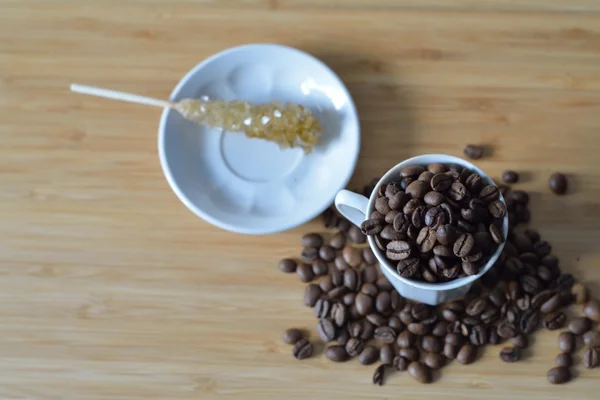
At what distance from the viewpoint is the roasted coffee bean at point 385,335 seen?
1208 millimetres

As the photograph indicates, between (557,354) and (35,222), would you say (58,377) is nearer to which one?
(35,222)

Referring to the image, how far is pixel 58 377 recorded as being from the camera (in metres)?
1.24

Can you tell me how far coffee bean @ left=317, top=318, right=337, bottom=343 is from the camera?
3.98ft

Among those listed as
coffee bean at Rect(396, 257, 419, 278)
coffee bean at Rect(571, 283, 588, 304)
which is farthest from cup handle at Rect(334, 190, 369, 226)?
coffee bean at Rect(571, 283, 588, 304)

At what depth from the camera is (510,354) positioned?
1183mm

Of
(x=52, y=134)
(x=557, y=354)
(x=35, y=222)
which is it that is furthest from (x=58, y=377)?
(x=557, y=354)

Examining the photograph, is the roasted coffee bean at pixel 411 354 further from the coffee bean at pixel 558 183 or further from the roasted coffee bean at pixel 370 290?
the coffee bean at pixel 558 183

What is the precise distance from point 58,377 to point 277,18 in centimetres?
88

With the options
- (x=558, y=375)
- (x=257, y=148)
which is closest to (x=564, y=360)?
(x=558, y=375)

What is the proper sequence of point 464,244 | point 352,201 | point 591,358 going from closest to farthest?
point 464,244
point 352,201
point 591,358

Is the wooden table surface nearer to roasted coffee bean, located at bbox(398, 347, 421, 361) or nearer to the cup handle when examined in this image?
roasted coffee bean, located at bbox(398, 347, 421, 361)

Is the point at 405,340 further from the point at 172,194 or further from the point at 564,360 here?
the point at 172,194

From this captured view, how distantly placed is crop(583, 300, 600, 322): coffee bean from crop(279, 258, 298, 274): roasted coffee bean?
571 millimetres

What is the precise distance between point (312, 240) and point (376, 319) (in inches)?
7.9
